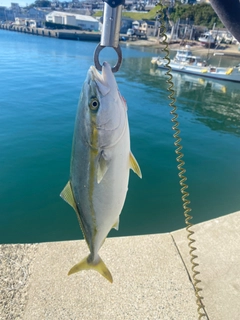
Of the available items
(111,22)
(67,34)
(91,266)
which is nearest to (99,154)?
(111,22)

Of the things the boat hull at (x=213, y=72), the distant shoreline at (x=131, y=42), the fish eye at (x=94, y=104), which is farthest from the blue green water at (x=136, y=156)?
the distant shoreline at (x=131, y=42)

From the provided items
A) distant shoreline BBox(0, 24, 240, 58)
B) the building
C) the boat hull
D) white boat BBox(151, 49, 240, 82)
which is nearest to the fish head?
white boat BBox(151, 49, 240, 82)

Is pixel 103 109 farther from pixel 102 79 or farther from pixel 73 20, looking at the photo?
pixel 73 20

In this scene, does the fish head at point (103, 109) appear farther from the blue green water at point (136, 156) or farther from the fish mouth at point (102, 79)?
the blue green water at point (136, 156)

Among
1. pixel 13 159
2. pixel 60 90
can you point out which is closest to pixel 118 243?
pixel 13 159

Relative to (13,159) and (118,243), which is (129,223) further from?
(13,159)

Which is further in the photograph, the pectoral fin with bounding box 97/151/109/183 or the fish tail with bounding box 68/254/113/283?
the fish tail with bounding box 68/254/113/283

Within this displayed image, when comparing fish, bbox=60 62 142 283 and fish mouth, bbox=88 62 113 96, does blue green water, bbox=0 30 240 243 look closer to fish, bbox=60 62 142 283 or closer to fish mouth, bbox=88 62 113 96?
fish, bbox=60 62 142 283

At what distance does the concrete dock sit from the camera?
278cm

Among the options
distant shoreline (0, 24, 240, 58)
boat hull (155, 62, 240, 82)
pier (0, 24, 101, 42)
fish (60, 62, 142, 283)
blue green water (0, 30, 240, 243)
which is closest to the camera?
fish (60, 62, 142, 283)

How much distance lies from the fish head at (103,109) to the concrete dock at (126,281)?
2140mm

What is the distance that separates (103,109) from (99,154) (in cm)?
30

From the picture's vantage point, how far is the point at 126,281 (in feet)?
10.2

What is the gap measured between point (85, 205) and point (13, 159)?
9.06 metres
